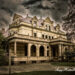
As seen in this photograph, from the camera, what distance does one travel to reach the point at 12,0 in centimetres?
2398

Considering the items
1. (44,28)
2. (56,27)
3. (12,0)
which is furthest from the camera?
(56,27)

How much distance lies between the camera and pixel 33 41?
27.3 m

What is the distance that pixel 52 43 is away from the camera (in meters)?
30.8

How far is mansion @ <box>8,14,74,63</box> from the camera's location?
2553 cm

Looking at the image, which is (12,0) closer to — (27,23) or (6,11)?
(6,11)

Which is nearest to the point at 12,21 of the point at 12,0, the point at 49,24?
the point at 12,0

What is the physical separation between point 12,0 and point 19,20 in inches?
279

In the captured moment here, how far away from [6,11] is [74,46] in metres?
20.8

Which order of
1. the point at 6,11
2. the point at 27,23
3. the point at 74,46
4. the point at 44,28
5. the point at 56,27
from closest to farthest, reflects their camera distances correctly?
1. the point at 6,11
2. the point at 27,23
3. the point at 74,46
4. the point at 44,28
5. the point at 56,27

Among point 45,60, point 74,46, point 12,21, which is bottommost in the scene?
point 45,60

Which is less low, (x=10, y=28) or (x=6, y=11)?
(x=6, y=11)

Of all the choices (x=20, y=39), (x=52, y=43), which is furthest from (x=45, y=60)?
(x=20, y=39)

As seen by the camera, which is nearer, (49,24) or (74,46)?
(74,46)

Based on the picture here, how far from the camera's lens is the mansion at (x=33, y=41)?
25533 mm
